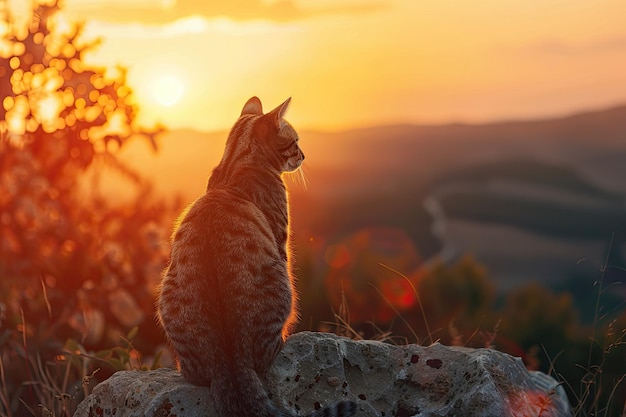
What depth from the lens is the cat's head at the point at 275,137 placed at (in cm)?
604

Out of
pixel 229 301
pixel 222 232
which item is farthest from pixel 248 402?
pixel 222 232

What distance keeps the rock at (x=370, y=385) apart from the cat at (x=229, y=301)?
0.13 metres

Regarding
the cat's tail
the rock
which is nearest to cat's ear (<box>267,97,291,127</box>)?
the rock

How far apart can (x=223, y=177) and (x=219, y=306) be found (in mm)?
1315

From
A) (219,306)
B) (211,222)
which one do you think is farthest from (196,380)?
(211,222)

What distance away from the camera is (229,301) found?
478 cm

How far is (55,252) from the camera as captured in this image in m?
9.08

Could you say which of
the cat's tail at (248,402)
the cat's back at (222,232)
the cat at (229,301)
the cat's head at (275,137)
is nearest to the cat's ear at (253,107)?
the cat's head at (275,137)

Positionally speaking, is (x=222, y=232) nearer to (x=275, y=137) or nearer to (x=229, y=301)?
(x=229, y=301)

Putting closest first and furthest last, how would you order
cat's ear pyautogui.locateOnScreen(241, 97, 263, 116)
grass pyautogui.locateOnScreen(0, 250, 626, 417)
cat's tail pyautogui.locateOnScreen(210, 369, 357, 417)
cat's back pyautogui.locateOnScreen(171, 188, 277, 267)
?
cat's tail pyautogui.locateOnScreen(210, 369, 357, 417), cat's back pyautogui.locateOnScreen(171, 188, 277, 267), grass pyautogui.locateOnScreen(0, 250, 626, 417), cat's ear pyautogui.locateOnScreen(241, 97, 263, 116)

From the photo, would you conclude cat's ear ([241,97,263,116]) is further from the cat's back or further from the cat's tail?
the cat's tail

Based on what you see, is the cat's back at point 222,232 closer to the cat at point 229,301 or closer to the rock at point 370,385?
the cat at point 229,301

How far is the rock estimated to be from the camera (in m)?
4.53

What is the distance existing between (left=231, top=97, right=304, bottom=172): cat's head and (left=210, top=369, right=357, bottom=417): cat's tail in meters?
1.96
